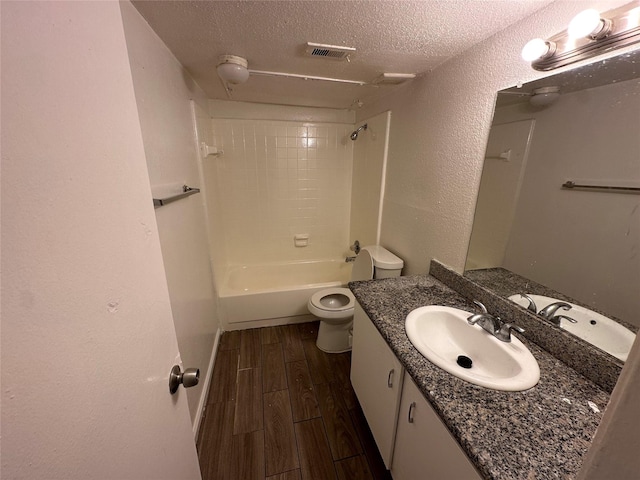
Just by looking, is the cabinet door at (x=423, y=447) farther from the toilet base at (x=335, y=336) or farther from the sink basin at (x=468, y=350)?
the toilet base at (x=335, y=336)

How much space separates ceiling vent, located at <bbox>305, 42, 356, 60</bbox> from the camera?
1187 millimetres

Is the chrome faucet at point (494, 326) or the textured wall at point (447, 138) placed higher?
the textured wall at point (447, 138)

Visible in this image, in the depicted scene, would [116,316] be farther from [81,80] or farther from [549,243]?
[549,243]

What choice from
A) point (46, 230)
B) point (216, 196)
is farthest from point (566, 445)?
point (216, 196)

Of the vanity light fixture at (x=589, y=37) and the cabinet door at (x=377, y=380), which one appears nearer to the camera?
the vanity light fixture at (x=589, y=37)

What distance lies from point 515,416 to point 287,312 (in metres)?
1.85

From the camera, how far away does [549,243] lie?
3.10 feet

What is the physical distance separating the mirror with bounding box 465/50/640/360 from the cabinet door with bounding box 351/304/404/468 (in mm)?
593

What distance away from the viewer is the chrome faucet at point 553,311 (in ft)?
2.99

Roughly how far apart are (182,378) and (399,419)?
2.77 ft

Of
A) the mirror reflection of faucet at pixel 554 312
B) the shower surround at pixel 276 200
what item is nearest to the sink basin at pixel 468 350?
the mirror reflection of faucet at pixel 554 312

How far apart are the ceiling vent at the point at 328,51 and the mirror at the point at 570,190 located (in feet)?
2.42

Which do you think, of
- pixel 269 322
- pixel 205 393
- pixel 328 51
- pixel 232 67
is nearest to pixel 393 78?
pixel 328 51

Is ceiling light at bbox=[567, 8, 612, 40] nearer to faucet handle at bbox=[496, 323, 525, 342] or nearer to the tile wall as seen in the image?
faucet handle at bbox=[496, 323, 525, 342]
